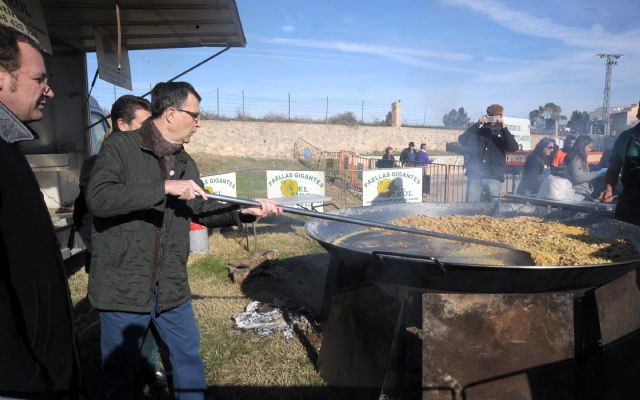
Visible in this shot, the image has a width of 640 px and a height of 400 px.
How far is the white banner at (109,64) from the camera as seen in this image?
548cm

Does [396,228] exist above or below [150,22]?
below

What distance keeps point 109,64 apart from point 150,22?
0.81 metres

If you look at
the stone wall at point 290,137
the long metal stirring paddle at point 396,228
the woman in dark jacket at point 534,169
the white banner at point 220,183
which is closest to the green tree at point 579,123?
the stone wall at point 290,137

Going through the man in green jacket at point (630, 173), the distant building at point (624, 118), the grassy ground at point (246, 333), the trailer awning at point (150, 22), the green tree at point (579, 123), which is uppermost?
the green tree at point (579, 123)

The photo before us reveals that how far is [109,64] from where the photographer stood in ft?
18.8

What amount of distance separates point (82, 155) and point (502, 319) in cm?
631

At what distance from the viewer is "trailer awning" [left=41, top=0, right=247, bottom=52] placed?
5.06 m

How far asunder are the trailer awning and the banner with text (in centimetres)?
336

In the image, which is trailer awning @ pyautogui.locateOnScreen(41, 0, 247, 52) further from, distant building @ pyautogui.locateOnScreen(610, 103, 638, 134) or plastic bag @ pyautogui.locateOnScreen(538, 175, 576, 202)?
distant building @ pyautogui.locateOnScreen(610, 103, 638, 134)

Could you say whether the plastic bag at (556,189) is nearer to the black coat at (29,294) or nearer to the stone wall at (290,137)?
the black coat at (29,294)

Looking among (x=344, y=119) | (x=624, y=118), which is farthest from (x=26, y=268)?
(x=344, y=119)

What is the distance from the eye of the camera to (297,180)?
9242 millimetres

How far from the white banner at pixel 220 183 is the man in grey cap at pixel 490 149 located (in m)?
4.74

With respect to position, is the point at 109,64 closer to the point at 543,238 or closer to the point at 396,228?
the point at 396,228
